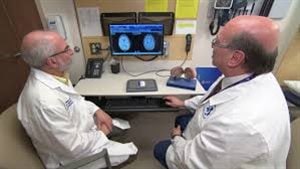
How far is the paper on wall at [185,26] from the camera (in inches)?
69.2

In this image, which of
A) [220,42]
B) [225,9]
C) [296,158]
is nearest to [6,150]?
[220,42]

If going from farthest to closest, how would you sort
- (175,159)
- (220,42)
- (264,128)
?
(175,159) → (220,42) → (264,128)

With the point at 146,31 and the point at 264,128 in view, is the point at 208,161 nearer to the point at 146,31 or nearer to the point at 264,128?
the point at 264,128

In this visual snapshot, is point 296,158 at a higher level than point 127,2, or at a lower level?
lower

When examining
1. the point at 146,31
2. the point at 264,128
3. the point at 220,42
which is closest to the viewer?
the point at 264,128

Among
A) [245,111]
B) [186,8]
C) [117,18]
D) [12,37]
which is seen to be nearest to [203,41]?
[186,8]

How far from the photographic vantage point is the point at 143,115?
2.06 m

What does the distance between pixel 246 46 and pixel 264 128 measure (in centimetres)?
37

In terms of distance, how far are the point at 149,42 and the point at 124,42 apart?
0.20 m

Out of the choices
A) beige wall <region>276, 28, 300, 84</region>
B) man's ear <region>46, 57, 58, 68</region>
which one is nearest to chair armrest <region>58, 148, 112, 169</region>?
man's ear <region>46, 57, 58, 68</region>

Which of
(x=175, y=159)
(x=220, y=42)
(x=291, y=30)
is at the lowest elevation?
(x=175, y=159)

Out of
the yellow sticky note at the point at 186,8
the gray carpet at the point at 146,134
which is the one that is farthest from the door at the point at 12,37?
the yellow sticky note at the point at 186,8

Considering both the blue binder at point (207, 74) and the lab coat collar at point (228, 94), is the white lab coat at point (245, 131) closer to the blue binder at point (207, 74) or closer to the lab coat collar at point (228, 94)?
the lab coat collar at point (228, 94)

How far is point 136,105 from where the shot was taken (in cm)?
165
